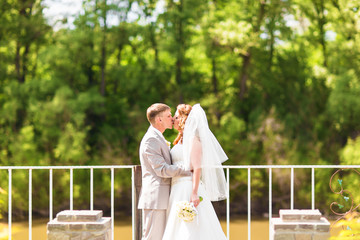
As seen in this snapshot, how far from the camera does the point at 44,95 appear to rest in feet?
51.2

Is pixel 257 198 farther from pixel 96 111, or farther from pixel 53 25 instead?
pixel 53 25

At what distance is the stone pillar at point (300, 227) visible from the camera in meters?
3.48

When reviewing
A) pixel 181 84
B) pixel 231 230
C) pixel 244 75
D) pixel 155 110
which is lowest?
pixel 231 230

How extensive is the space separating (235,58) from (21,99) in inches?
275

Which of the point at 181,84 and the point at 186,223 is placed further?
the point at 181,84

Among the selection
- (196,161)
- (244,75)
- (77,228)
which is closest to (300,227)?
(196,161)

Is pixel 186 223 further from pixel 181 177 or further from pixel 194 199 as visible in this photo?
pixel 181 177

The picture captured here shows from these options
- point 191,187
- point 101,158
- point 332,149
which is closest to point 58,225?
point 191,187

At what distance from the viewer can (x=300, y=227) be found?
11.5ft

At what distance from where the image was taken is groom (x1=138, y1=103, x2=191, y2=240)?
3.04 meters

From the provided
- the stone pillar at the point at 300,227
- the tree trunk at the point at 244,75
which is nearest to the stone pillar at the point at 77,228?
the stone pillar at the point at 300,227

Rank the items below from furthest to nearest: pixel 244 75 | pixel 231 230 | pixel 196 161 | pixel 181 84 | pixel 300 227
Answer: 1. pixel 244 75
2. pixel 181 84
3. pixel 231 230
4. pixel 300 227
5. pixel 196 161

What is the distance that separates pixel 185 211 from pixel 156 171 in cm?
30

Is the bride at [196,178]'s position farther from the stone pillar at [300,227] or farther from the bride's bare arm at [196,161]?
the stone pillar at [300,227]
